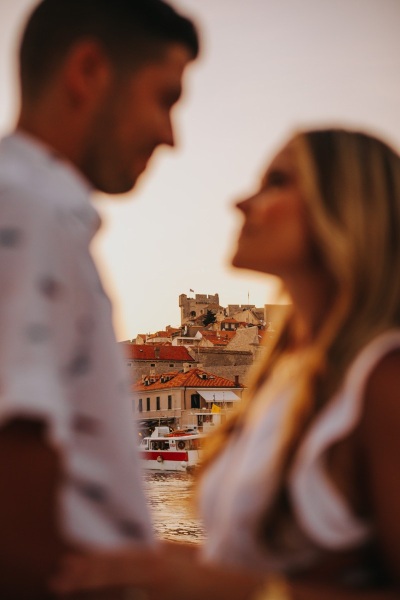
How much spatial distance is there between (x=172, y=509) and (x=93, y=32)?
26.6 m

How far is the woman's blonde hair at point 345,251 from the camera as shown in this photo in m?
1.37

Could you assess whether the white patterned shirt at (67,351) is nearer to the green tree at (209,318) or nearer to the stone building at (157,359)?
the stone building at (157,359)

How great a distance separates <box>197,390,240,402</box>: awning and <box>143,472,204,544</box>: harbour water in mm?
16198

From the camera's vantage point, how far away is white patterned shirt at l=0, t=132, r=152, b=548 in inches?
39.9

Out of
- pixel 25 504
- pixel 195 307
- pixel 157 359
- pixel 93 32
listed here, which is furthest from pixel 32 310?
pixel 195 307

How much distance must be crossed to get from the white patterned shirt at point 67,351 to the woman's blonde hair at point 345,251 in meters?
0.33

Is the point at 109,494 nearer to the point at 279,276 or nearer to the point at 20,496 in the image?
the point at 20,496

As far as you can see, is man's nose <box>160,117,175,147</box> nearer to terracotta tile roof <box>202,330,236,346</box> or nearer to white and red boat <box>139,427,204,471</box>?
white and red boat <box>139,427,204,471</box>

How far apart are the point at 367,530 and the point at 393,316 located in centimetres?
39

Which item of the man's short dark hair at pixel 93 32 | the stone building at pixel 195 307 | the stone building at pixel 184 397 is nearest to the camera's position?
the man's short dark hair at pixel 93 32

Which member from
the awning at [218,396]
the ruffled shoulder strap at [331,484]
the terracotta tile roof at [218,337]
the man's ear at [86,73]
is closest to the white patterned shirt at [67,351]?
the man's ear at [86,73]

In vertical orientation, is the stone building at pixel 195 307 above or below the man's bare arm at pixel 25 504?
above

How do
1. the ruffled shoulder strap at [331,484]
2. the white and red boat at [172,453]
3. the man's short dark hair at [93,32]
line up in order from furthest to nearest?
the white and red boat at [172,453] < the man's short dark hair at [93,32] < the ruffled shoulder strap at [331,484]

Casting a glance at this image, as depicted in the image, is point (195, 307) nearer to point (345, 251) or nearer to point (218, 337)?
point (218, 337)
